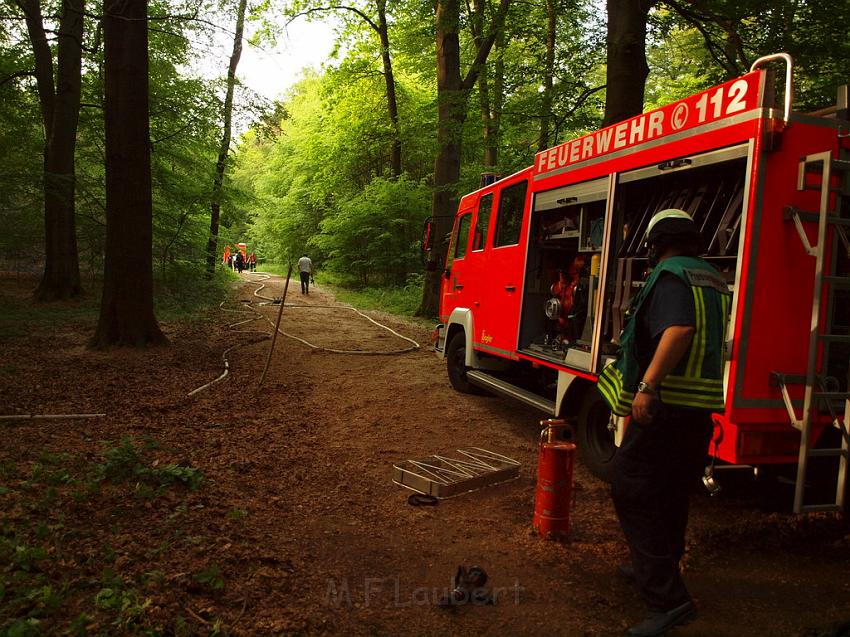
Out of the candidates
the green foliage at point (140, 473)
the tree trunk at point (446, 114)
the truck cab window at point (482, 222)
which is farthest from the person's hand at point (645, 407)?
the tree trunk at point (446, 114)

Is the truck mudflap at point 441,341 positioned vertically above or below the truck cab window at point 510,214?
below

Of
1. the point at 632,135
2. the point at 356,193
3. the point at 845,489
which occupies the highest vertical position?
the point at 356,193

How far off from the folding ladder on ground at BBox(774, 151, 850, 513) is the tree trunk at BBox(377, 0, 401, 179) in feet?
63.5

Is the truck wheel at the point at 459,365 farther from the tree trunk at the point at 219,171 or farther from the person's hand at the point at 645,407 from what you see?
the tree trunk at the point at 219,171

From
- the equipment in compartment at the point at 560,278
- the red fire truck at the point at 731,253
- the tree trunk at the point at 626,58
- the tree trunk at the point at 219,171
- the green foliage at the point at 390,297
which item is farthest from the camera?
the green foliage at the point at 390,297

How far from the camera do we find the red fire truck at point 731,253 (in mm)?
3705

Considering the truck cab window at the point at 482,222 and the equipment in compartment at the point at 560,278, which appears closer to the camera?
the equipment in compartment at the point at 560,278

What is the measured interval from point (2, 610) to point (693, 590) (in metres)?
3.42

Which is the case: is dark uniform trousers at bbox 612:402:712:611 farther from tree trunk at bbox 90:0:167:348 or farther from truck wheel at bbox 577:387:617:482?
tree trunk at bbox 90:0:167:348

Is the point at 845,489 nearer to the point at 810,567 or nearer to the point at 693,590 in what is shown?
the point at 810,567

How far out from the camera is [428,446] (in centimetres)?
602

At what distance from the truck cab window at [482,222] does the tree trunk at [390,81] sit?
14981 mm

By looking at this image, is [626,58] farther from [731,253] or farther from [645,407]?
[645,407]

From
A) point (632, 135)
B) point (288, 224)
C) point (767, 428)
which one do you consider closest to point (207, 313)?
point (632, 135)
